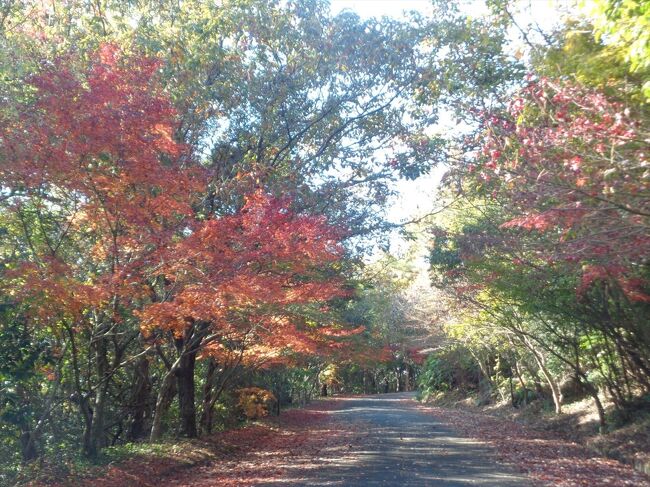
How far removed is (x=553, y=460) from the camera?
39.1 feet

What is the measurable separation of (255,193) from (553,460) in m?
8.05

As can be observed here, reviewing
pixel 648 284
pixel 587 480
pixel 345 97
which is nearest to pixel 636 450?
pixel 587 480

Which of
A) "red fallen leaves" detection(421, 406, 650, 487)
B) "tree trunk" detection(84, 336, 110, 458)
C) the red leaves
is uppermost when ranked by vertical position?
the red leaves

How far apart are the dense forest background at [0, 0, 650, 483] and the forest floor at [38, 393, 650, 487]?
149cm

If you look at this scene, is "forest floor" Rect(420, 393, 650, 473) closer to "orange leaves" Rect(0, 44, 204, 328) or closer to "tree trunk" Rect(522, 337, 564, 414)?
"tree trunk" Rect(522, 337, 564, 414)

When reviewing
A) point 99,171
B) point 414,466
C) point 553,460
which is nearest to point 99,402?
point 99,171

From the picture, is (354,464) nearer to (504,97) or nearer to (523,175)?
(523,175)

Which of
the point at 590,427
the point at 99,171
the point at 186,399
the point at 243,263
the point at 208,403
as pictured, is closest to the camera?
the point at 99,171

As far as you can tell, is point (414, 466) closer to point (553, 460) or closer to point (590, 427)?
point (553, 460)

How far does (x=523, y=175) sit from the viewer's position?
28.1 ft

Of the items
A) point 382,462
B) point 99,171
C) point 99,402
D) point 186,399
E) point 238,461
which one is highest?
point 99,171

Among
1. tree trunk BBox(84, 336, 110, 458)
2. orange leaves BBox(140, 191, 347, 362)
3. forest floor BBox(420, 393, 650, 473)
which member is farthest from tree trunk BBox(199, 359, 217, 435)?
forest floor BBox(420, 393, 650, 473)

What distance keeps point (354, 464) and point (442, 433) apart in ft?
23.3

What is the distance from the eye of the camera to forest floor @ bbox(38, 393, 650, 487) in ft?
33.0
